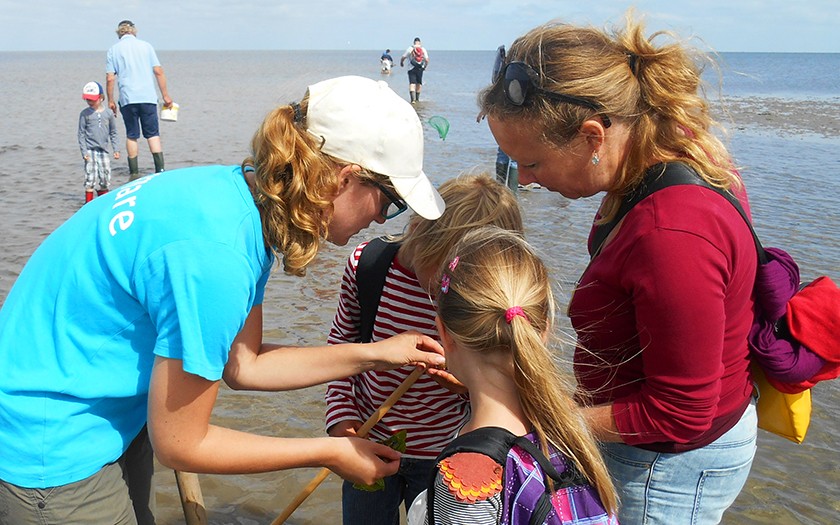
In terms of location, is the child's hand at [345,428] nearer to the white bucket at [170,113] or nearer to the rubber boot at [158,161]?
the white bucket at [170,113]

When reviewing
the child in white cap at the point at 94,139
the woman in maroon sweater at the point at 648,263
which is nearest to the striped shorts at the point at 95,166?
the child in white cap at the point at 94,139

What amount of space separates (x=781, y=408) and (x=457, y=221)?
3.60ft

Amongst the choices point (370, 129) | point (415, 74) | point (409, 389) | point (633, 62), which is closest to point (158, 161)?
point (409, 389)

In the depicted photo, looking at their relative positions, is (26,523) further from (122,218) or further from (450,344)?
(450,344)

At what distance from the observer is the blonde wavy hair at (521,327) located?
175cm

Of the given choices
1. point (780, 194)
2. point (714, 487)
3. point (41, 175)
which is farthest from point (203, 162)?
point (714, 487)

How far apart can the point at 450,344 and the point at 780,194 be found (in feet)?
31.6

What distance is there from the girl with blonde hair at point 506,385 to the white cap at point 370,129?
27 centimetres

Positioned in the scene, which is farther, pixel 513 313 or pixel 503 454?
pixel 513 313

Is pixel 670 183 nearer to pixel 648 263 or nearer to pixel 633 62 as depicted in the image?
pixel 648 263

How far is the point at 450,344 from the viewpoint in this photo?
196cm

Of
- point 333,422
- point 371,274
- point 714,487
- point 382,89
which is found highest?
point 382,89

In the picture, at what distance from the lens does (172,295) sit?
5.30 feet

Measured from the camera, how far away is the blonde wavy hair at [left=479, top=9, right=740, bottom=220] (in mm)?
1888
